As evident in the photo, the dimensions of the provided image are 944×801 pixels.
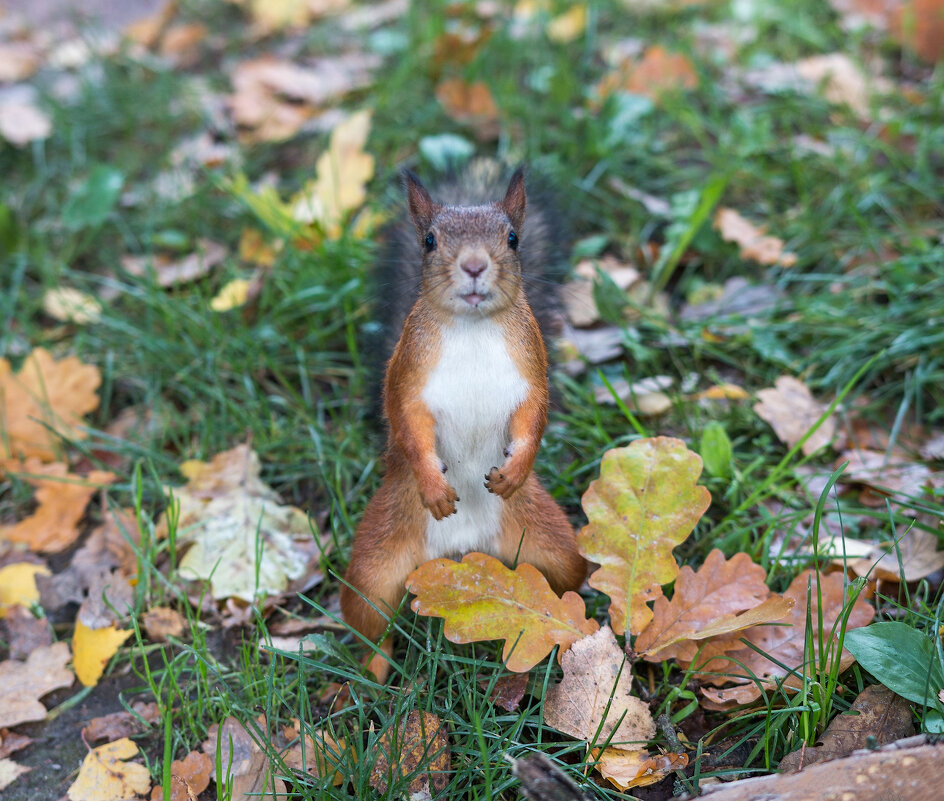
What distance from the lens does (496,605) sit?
5.59 ft

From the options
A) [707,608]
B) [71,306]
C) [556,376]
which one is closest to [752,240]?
[556,376]

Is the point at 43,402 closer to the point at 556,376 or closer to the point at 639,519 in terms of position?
the point at 556,376

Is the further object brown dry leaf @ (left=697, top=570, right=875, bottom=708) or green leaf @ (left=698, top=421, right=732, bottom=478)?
green leaf @ (left=698, top=421, right=732, bottom=478)

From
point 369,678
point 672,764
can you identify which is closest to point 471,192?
point 369,678

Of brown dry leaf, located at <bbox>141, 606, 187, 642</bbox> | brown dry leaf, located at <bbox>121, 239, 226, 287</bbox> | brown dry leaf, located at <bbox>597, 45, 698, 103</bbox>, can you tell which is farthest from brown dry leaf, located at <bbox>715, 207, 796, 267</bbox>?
brown dry leaf, located at <bbox>141, 606, 187, 642</bbox>

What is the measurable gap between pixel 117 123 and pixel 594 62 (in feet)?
6.57

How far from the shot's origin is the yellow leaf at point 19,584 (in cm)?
219

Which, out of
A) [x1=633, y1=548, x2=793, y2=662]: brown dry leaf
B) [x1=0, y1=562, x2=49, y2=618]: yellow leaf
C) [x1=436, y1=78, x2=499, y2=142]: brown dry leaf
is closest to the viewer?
[x1=633, y1=548, x2=793, y2=662]: brown dry leaf

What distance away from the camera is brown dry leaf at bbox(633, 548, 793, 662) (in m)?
1.68

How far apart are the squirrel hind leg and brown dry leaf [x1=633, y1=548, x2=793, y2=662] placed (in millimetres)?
183

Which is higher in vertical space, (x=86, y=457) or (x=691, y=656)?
(x=691, y=656)

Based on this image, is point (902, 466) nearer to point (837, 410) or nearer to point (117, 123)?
point (837, 410)

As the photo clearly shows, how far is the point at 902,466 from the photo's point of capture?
7.13 ft

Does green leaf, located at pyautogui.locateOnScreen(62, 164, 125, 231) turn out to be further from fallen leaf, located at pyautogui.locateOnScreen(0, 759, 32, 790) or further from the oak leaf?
the oak leaf
